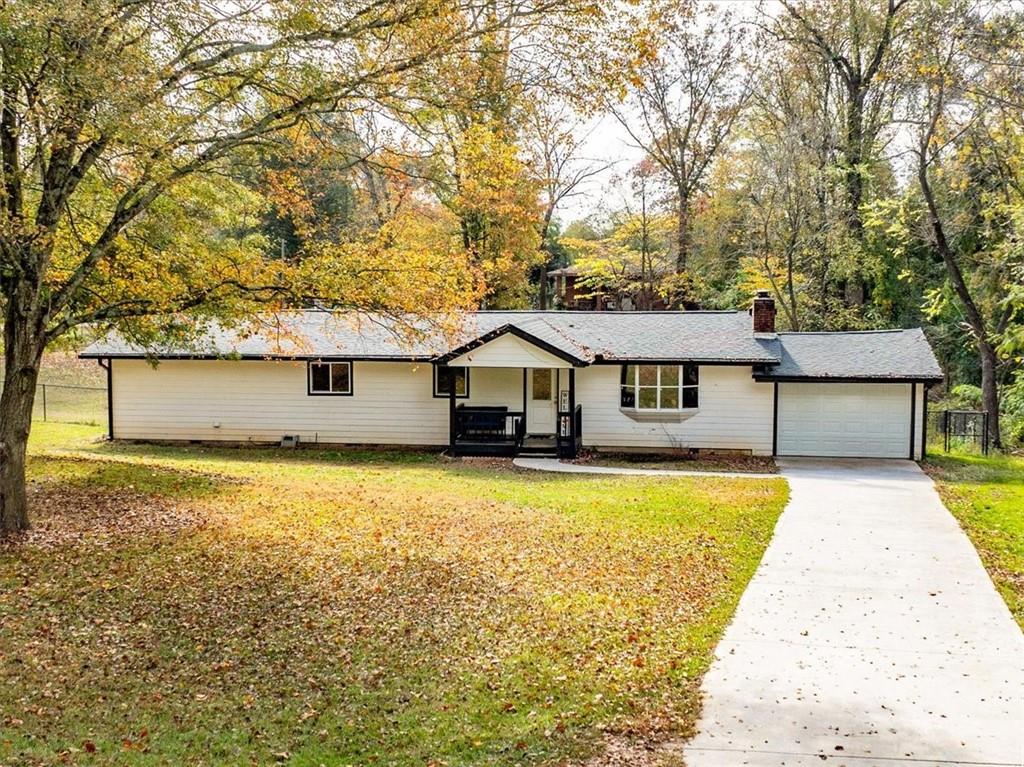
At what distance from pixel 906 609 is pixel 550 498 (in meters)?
Answer: 6.32

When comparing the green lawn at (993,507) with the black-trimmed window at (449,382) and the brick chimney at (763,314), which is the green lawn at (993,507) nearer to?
the brick chimney at (763,314)

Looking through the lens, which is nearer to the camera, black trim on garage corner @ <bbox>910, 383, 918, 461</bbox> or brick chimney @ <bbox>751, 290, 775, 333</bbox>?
black trim on garage corner @ <bbox>910, 383, 918, 461</bbox>

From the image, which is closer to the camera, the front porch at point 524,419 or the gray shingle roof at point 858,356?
the gray shingle roof at point 858,356

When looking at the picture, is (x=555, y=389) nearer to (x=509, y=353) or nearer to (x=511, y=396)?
(x=511, y=396)

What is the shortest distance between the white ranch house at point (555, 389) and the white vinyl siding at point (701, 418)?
29 millimetres

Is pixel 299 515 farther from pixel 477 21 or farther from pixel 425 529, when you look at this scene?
pixel 477 21

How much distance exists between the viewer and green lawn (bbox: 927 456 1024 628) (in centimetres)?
848

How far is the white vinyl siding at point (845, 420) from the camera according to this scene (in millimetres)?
18422

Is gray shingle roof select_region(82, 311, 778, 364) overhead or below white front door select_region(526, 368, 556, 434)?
overhead

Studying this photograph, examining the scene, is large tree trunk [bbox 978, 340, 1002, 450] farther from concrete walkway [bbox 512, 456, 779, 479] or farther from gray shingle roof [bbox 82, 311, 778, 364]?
concrete walkway [bbox 512, 456, 779, 479]

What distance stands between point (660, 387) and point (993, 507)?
8019 millimetres

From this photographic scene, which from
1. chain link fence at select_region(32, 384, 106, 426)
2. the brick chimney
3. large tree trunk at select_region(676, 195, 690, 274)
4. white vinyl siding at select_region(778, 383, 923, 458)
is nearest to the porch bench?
white vinyl siding at select_region(778, 383, 923, 458)

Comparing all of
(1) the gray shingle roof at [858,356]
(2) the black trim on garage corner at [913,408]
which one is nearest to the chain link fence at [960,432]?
(2) the black trim on garage corner at [913,408]

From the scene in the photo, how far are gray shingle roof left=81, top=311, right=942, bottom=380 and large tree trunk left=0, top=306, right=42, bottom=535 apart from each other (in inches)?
316
